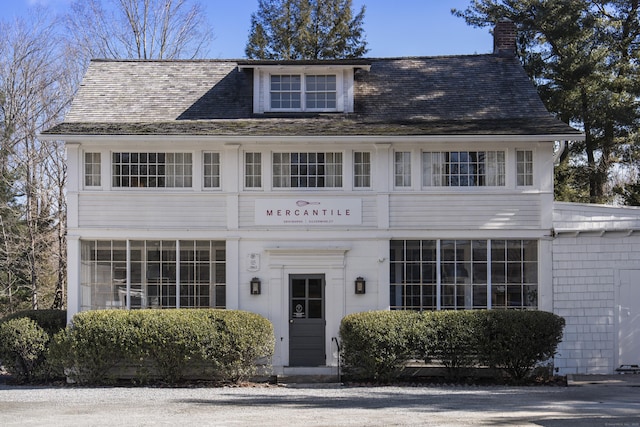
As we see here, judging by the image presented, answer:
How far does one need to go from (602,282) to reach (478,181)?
3.34m

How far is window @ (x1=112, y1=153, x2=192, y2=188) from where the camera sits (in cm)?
1811

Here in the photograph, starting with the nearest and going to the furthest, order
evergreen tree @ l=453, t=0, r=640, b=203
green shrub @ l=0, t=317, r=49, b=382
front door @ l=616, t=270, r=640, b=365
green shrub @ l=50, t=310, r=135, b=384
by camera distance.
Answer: green shrub @ l=50, t=310, r=135, b=384 < green shrub @ l=0, t=317, r=49, b=382 < front door @ l=616, t=270, r=640, b=365 < evergreen tree @ l=453, t=0, r=640, b=203

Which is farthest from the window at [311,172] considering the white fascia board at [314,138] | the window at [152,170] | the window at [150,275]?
the window at [150,275]

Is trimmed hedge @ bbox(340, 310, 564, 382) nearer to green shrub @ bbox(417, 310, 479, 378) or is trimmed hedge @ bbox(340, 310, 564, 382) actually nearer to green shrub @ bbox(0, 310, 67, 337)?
green shrub @ bbox(417, 310, 479, 378)

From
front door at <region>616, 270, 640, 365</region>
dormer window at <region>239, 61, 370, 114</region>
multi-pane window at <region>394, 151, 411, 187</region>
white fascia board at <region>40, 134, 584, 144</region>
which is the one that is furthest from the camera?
dormer window at <region>239, 61, 370, 114</region>

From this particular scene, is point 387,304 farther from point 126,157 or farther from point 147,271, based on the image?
point 126,157

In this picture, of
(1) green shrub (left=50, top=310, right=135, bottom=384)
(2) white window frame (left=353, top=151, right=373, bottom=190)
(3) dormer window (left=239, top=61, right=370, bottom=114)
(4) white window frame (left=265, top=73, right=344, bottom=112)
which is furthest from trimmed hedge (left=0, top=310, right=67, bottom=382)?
(2) white window frame (left=353, top=151, right=373, bottom=190)

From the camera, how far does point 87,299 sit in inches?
706

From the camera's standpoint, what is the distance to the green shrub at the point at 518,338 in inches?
648

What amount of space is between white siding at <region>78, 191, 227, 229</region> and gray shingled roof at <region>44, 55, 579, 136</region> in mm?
1403

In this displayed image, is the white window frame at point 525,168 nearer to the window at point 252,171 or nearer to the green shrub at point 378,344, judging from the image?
the green shrub at point 378,344

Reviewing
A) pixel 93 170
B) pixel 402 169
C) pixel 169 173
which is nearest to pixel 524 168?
pixel 402 169

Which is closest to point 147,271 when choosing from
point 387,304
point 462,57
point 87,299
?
point 87,299

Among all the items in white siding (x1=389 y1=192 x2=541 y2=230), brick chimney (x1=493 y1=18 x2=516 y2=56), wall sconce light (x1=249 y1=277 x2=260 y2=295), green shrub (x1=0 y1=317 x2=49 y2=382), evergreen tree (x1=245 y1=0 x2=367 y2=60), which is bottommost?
green shrub (x1=0 y1=317 x2=49 y2=382)
